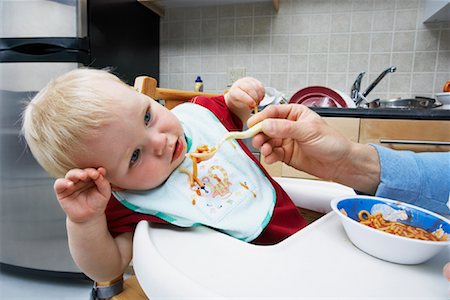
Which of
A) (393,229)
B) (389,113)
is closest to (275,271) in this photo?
(393,229)

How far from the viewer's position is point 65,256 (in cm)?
156

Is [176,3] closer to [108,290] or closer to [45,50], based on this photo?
[45,50]

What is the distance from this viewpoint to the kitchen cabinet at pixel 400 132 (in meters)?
1.34

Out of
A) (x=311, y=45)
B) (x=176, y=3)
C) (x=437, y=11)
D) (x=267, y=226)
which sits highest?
(x=176, y=3)

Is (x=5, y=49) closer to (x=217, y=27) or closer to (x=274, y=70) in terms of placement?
(x=217, y=27)

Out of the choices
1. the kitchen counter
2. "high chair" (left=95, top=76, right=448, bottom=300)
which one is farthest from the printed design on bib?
the kitchen counter

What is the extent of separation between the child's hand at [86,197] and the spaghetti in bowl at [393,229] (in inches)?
14.8

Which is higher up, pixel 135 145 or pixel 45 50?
pixel 45 50

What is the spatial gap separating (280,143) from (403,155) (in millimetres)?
264

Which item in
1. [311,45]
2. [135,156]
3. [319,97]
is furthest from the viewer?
[311,45]

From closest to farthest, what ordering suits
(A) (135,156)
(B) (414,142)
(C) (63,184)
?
(C) (63,184)
(A) (135,156)
(B) (414,142)

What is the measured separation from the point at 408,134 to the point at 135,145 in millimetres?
1246

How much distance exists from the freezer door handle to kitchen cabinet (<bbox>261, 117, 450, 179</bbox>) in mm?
1171

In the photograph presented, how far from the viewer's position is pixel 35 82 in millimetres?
1493
